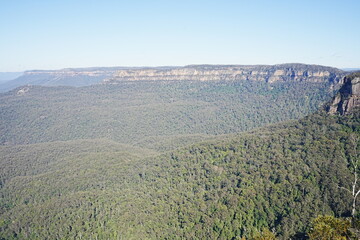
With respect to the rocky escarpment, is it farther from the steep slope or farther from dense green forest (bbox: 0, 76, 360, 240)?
the steep slope

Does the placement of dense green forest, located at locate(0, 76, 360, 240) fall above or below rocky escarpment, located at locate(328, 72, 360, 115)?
below

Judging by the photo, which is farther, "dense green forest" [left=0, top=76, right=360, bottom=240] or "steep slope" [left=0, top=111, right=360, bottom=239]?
"steep slope" [left=0, top=111, right=360, bottom=239]

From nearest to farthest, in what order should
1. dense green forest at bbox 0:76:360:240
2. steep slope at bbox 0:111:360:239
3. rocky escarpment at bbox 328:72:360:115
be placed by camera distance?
dense green forest at bbox 0:76:360:240 → steep slope at bbox 0:111:360:239 → rocky escarpment at bbox 328:72:360:115

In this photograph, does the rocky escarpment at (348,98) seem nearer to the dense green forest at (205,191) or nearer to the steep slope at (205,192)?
the dense green forest at (205,191)

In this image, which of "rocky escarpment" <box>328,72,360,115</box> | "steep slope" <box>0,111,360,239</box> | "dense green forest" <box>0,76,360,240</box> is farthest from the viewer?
"rocky escarpment" <box>328,72,360,115</box>

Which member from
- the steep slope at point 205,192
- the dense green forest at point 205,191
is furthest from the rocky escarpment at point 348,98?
the steep slope at point 205,192

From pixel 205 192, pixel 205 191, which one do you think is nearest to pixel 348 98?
pixel 205 191

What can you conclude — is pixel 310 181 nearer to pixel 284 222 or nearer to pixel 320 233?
pixel 284 222

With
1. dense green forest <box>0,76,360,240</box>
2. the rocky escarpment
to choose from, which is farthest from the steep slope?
the rocky escarpment
